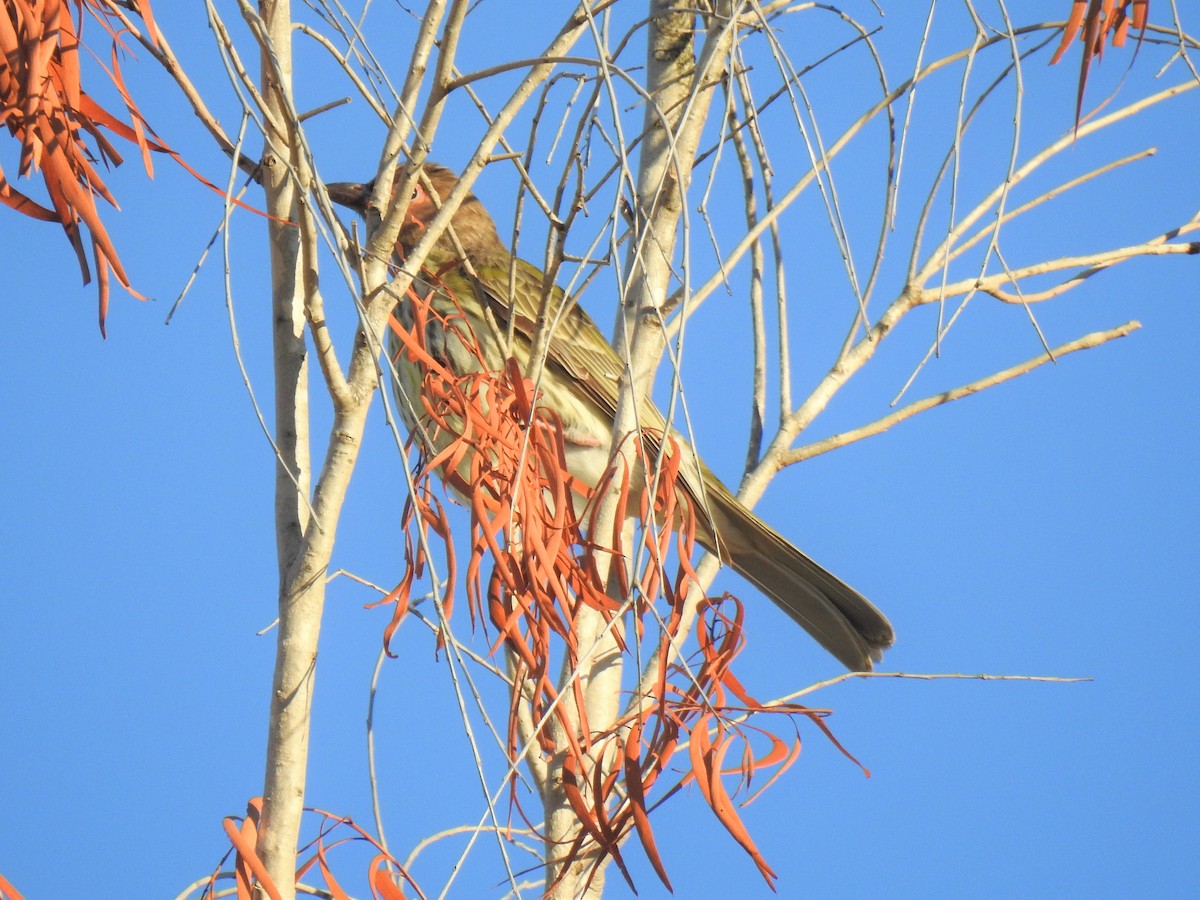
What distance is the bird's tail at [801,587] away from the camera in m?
3.80

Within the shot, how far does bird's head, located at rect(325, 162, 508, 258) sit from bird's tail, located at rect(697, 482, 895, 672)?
1.17 meters

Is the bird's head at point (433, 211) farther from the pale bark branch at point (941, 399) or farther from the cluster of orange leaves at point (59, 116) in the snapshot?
the cluster of orange leaves at point (59, 116)

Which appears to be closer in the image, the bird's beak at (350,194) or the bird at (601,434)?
the bird at (601,434)

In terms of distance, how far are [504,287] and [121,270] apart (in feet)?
9.44

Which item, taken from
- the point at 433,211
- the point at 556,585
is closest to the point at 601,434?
the point at 433,211

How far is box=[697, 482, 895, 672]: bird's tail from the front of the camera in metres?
3.80

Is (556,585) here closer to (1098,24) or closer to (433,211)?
(1098,24)

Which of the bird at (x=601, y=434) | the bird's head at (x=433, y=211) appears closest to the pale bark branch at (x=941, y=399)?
the bird at (x=601, y=434)

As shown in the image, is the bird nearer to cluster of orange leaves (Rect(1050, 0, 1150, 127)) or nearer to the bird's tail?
the bird's tail

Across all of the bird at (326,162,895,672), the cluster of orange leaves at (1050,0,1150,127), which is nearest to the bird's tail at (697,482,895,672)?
the bird at (326,162,895,672)

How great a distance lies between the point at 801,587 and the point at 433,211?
162 centimetres

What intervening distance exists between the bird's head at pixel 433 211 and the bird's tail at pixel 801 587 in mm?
1168

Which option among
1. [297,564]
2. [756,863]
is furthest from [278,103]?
[756,863]

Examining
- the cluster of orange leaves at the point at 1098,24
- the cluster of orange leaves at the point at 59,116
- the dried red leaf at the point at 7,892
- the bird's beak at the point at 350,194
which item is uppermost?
the bird's beak at the point at 350,194
